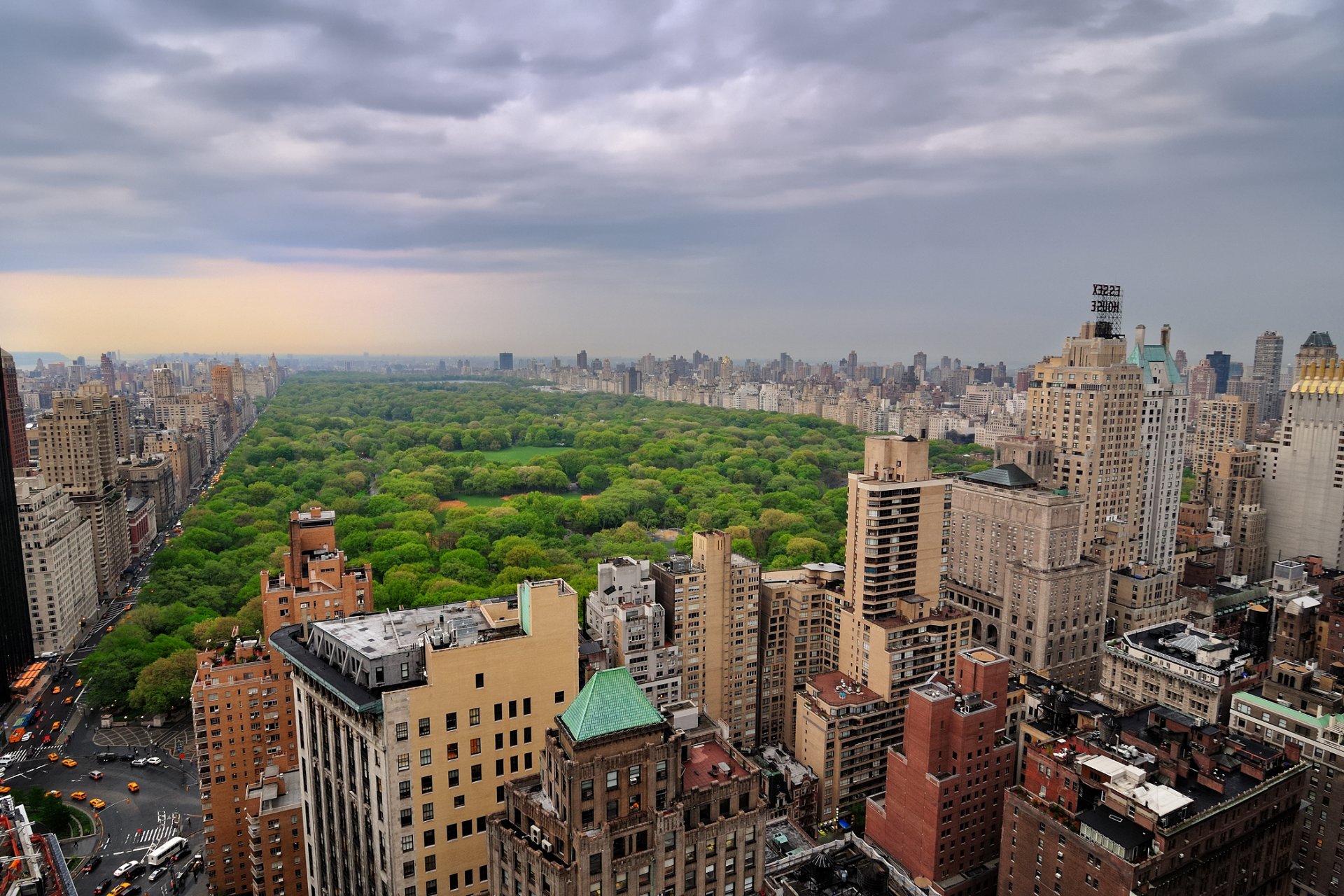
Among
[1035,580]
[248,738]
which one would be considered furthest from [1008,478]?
[248,738]

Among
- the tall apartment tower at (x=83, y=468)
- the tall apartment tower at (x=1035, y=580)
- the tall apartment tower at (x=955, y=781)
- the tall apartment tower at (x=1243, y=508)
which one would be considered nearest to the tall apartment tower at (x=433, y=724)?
the tall apartment tower at (x=955, y=781)

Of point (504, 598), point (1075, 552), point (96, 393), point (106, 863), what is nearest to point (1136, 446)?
point (1075, 552)

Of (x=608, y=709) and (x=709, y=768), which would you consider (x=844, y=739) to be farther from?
(x=608, y=709)

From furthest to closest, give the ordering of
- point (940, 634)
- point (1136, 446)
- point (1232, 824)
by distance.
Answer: point (1136, 446) < point (940, 634) < point (1232, 824)

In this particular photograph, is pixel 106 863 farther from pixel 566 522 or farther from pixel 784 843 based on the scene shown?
pixel 566 522

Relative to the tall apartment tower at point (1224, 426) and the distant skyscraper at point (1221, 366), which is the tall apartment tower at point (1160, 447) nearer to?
the tall apartment tower at point (1224, 426)

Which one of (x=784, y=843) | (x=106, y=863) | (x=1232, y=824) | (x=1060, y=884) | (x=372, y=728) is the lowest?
(x=106, y=863)

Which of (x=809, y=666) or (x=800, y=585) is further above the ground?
(x=800, y=585)

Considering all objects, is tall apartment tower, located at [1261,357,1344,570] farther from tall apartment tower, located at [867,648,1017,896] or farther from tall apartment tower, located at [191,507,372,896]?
tall apartment tower, located at [191,507,372,896]

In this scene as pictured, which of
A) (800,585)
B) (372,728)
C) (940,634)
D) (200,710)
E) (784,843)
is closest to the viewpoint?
(372,728)
